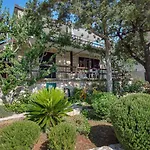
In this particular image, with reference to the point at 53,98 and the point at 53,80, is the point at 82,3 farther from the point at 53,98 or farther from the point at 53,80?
the point at 53,80

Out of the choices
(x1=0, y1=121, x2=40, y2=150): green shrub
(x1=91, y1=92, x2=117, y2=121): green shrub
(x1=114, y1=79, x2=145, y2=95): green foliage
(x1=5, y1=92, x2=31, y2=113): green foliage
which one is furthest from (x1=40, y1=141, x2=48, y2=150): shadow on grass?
(x1=114, y1=79, x2=145, y2=95): green foliage

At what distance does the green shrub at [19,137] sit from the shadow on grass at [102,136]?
208cm

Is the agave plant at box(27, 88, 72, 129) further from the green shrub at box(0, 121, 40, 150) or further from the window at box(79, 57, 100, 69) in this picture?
the window at box(79, 57, 100, 69)

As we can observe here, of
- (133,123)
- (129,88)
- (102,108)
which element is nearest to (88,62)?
(129,88)

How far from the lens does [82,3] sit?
10.4 metres

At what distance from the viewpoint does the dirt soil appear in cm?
642

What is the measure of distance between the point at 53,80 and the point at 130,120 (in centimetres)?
1068

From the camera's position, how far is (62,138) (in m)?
5.71

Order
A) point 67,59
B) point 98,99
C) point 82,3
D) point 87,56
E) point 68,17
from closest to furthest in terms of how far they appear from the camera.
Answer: point 98,99, point 82,3, point 68,17, point 67,59, point 87,56

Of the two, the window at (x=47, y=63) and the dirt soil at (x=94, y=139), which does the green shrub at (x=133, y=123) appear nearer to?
the dirt soil at (x=94, y=139)

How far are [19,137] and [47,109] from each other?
1942 mm

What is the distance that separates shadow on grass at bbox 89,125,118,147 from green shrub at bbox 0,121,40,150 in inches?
82.0

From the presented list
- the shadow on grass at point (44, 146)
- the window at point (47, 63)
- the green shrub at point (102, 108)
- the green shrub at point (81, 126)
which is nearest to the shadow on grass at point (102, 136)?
the green shrub at point (81, 126)

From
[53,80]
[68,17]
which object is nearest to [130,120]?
[68,17]
